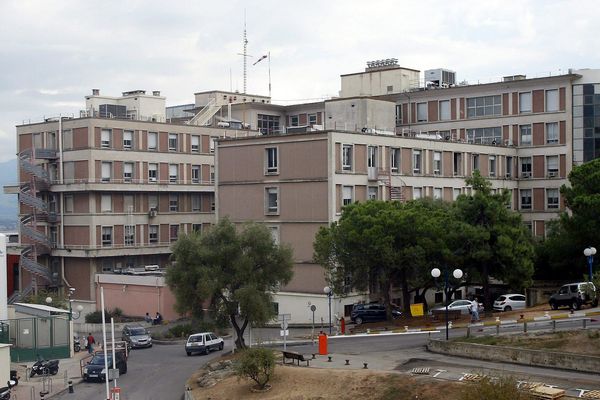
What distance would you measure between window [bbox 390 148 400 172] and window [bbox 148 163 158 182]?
27.4 m

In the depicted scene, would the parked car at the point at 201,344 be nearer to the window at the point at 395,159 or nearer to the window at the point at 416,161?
the window at the point at 395,159

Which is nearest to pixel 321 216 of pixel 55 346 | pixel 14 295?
pixel 55 346

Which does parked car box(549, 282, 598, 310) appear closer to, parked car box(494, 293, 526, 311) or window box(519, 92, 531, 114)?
parked car box(494, 293, 526, 311)

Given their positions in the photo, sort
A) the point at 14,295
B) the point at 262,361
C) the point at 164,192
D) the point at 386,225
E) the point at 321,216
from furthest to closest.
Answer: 1. the point at 164,192
2. the point at 14,295
3. the point at 321,216
4. the point at 386,225
5. the point at 262,361

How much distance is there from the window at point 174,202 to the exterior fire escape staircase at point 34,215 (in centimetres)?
1208

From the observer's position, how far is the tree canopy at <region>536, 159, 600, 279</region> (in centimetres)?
6228

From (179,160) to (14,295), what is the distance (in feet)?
67.3

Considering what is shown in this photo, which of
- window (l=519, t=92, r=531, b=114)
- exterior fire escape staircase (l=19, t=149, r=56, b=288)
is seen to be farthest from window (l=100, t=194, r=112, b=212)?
window (l=519, t=92, r=531, b=114)

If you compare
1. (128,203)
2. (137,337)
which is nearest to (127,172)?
(128,203)

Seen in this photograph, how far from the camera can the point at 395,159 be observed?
74.9 m

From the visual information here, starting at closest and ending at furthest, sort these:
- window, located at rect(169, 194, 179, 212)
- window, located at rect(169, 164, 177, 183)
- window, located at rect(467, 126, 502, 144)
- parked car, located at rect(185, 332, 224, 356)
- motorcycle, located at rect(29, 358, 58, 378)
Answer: motorcycle, located at rect(29, 358, 58, 378) < parked car, located at rect(185, 332, 224, 356) < window, located at rect(467, 126, 502, 144) < window, located at rect(169, 164, 177, 183) < window, located at rect(169, 194, 179, 212)

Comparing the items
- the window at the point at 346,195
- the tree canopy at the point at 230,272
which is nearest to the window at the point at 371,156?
the window at the point at 346,195

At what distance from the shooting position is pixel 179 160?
94.1 metres

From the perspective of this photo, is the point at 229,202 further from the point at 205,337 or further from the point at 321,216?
the point at 205,337
